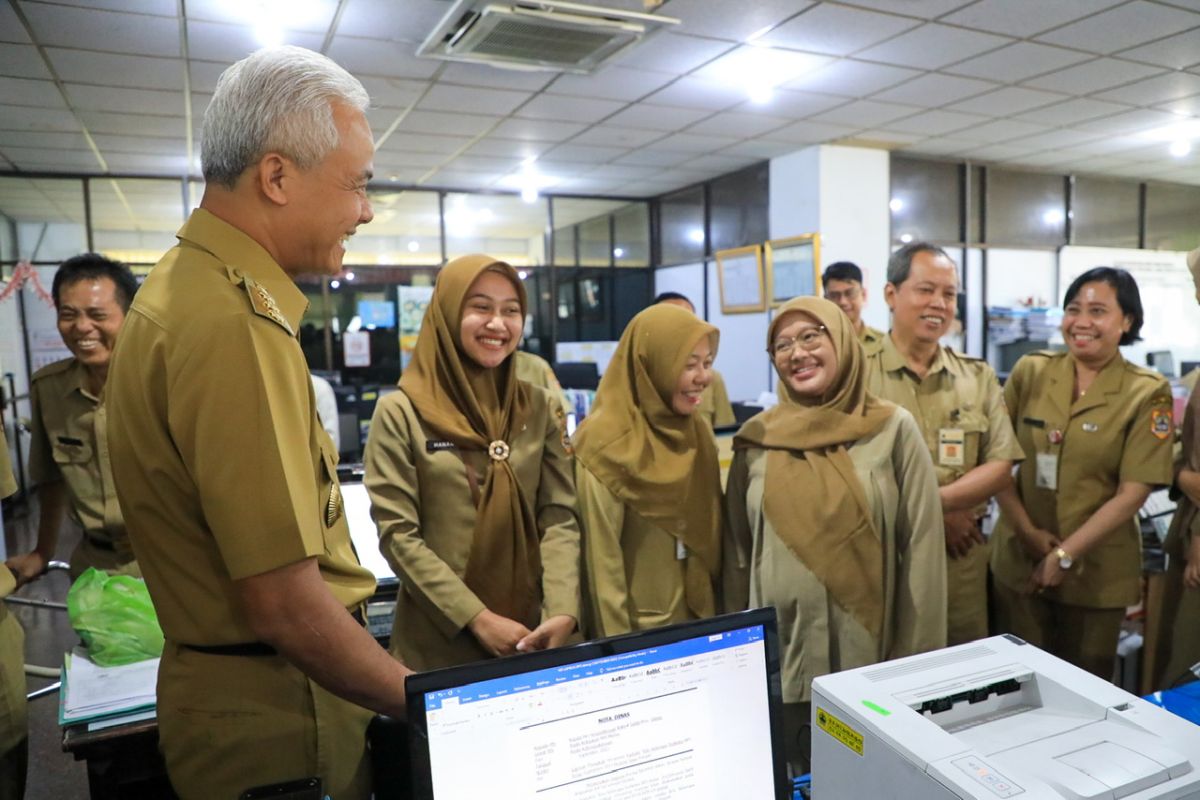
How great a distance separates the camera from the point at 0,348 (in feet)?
21.5

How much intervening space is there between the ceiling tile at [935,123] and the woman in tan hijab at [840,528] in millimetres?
4070

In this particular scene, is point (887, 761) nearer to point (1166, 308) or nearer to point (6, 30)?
point (6, 30)

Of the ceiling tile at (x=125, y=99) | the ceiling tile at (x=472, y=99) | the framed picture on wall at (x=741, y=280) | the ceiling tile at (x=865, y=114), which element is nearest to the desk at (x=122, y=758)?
the ceiling tile at (x=472, y=99)

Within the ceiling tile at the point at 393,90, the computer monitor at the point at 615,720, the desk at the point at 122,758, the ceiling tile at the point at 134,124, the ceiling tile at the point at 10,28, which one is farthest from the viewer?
the ceiling tile at the point at 134,124

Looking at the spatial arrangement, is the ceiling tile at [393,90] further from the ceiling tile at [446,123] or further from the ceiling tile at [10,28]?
the ceiling tile at [10,28]

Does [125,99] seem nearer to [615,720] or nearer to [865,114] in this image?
[865,114]

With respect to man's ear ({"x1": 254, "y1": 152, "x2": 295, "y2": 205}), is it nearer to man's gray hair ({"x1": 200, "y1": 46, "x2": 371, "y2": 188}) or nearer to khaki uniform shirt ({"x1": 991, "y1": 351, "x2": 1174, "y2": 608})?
man's gray hair ({"x1": 200, "y1": 46, "x2": 371, "y2": 188})

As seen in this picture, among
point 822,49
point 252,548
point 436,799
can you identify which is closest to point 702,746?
point 436,799

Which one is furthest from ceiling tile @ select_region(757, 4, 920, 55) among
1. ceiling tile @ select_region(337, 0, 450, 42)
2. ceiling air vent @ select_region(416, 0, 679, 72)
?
ceiling tile @ select_region(337, 0, 450, 42)

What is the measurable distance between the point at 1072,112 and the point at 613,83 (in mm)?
3142

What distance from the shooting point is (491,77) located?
13.7 ft

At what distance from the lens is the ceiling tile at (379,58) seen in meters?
3.68

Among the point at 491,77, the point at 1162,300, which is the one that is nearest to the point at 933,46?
the point at 491,77

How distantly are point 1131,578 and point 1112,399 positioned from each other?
548 mm
